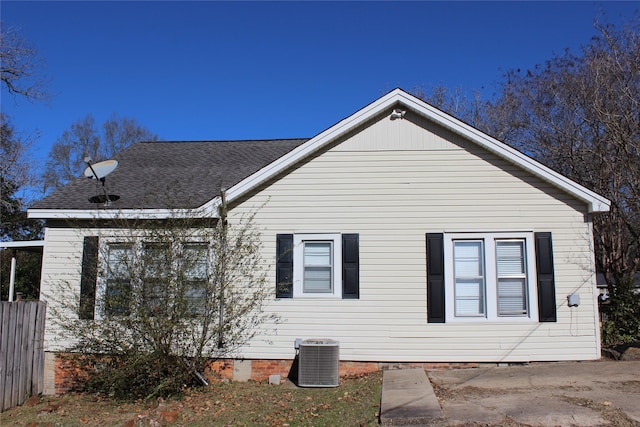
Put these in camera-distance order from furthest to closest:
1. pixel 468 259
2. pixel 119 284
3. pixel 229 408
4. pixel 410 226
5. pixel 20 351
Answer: pixel 410 226
pixel 468 259
pixel 20 351
pixel 119 284
pixel 229 408

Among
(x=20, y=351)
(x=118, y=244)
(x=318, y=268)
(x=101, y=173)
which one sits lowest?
(x=20, y=351)

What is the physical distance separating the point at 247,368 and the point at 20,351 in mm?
4182

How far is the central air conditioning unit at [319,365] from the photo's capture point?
9.07m

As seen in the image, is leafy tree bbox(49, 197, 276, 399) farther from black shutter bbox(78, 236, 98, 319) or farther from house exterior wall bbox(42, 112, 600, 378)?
house exterior wall bbox(42, 112, 600, 378)

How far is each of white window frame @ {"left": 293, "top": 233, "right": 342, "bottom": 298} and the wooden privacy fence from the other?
5059mm

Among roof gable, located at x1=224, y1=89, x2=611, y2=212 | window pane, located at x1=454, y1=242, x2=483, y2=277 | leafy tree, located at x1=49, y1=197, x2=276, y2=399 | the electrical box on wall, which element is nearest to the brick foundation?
leafy tree, located at x1=49, y1=197, x2=276, y2=399

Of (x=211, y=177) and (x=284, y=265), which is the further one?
(x=211, y=177)

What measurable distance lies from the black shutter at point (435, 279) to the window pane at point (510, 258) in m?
1.10

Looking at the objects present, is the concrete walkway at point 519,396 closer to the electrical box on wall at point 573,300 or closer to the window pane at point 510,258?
the electrical box on wall at point 573,300

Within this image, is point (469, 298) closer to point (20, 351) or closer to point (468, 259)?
point (468, 259)

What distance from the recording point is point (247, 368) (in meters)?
9.89

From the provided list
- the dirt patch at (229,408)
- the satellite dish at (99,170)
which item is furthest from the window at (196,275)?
the satellite dish at (99,170)

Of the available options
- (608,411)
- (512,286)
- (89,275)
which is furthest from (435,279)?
(89,275)

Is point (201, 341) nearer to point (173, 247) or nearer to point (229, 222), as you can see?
point (173, 247)
